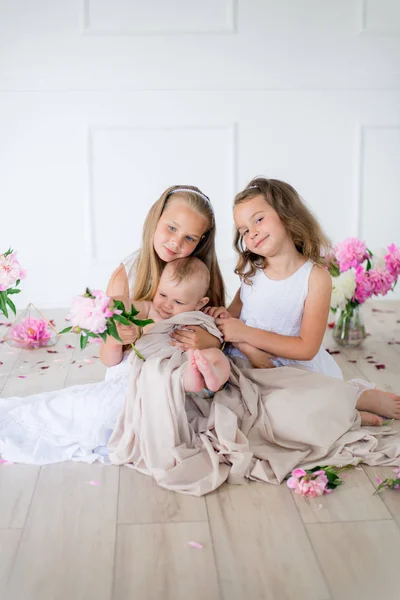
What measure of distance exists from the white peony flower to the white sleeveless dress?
Answer: 0.63 m

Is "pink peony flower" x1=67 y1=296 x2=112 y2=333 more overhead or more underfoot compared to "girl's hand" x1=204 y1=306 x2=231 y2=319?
more overhead

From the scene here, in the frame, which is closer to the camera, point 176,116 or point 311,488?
point 311,488

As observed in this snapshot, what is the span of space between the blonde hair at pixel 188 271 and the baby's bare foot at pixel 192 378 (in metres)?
0.33

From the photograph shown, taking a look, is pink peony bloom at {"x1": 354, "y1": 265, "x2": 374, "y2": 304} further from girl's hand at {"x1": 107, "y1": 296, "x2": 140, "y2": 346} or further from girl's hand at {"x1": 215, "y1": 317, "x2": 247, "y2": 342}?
girl's hand at {"x1": 107, "y1": 296, "x2": 140, "y2": 346}

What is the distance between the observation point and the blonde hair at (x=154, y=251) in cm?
253

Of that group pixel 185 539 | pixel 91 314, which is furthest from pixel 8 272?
pixel 185 539

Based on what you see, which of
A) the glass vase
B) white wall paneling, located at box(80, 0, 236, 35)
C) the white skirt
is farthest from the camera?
white wall paneling, located at box(80, 0, 236, 35)

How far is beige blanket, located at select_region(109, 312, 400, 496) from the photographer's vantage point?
2180 mm

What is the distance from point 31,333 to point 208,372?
1.56 meters

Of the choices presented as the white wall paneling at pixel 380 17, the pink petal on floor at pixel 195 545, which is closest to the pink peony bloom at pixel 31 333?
the pink petal on floor at pixel 195 545

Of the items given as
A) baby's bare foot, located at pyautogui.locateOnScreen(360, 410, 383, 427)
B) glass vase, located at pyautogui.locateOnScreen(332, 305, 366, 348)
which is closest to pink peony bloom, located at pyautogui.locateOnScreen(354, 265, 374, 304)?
glass vase, located at pyautogui.locateOnScreen(332, 305, 366, 348)

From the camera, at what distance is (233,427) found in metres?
2.25

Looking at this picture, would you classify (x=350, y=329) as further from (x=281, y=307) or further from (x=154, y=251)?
(x=154, y=251)

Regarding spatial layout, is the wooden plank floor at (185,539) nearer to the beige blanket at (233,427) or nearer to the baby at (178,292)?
the beige blanket at (233,427)
